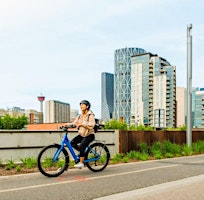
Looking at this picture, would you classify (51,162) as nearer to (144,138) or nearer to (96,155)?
(96,155)

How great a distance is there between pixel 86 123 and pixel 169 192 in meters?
2.72

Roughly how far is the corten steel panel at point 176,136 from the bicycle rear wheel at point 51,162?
24.1 ft

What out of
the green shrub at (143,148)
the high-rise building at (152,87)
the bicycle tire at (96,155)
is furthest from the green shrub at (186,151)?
the high-rise building at (152,87)

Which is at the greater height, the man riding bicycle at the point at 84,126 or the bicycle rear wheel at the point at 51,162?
the man riding bicycle at the point at 84,126

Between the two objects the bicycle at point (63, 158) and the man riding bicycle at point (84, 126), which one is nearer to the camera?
the bicycle at point (63, 158)

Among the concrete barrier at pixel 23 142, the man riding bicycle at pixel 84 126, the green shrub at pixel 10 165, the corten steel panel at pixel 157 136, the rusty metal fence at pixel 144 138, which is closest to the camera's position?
the man riding bicycle at pixel 84 126

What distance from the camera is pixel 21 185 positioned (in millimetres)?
6453

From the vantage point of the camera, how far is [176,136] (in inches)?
581

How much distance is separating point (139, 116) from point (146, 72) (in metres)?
20.9

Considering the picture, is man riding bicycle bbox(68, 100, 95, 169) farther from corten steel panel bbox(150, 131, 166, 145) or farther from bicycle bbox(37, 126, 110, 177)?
corten steel panel bbox(150, 131, 166, 145)

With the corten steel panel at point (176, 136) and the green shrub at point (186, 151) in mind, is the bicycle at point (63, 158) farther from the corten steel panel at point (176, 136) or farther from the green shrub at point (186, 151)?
the corten steel panel at point (176, 136)

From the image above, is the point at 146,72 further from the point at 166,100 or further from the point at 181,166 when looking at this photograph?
the point at 181,166

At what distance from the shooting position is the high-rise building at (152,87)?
154125 mm

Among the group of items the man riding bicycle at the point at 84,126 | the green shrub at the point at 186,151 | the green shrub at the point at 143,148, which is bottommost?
the green shrub at the point at 186,151
